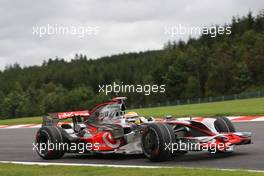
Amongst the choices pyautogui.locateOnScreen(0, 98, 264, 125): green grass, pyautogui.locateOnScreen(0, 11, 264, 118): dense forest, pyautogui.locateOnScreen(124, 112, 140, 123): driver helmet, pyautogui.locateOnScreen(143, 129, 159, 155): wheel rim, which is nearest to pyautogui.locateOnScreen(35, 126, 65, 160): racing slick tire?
pyautogui.locateOnScreen(124, 112, 140, 123): driver helmet

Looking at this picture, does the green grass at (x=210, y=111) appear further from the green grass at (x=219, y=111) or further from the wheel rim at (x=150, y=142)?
the wheel rim at (x=150, y=142)

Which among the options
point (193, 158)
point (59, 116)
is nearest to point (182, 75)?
point (59, 116)

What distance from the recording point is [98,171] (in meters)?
9.45

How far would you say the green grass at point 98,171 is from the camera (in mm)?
8438

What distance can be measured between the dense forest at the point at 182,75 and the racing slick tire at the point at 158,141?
3253 inches

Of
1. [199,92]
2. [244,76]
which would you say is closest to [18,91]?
[199,92]

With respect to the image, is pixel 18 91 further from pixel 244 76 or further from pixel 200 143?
pixel 200 143

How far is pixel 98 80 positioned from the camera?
13688 cm

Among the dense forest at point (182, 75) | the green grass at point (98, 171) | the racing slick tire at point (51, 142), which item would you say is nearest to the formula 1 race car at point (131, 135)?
the racing slick tire at point (51, 142)

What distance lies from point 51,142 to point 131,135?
2131mm

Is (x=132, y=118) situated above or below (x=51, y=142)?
above

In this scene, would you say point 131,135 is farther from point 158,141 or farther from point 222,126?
point 222,126

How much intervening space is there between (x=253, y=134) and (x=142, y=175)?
288 inches

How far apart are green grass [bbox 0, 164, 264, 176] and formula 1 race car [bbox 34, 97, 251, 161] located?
47.4 inches
